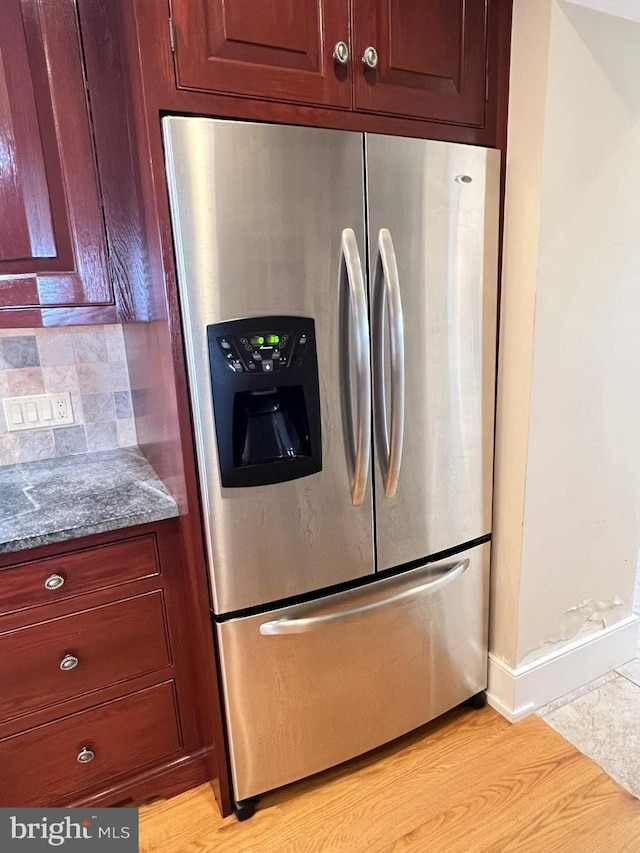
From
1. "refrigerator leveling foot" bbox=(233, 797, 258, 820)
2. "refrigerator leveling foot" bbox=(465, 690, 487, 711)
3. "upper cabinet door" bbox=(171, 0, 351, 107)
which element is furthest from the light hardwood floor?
→ "upper cabinet door" bbox=(171, 0, 351, 107)

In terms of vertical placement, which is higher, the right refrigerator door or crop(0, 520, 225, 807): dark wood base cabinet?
the right refrigerator door

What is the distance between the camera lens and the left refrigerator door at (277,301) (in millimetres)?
1145

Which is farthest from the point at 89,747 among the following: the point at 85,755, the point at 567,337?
the point at 567,337

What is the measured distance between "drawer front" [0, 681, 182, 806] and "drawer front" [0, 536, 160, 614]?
0.33m

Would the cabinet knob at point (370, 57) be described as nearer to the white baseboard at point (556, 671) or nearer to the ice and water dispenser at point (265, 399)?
the ice and water dispenser at point (265, 399)

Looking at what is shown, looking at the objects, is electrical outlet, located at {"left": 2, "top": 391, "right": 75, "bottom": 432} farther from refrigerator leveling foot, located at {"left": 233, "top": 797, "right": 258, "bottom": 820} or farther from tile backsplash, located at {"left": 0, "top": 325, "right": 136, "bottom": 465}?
refrigerator leveling foot, located at {"left": 233, "top": 797, "right": 258, "bottom": 820}

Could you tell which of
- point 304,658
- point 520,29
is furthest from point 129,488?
point 520,29

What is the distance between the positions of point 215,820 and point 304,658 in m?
0.52

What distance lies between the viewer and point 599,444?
5.74 ft

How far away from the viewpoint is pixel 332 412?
4.43 feet

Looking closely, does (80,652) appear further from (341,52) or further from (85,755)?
(341,52)

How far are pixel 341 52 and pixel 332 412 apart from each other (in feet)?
2.65

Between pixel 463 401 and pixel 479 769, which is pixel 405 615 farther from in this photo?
pixel 463 401

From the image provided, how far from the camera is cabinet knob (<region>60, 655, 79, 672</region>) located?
1329mm
